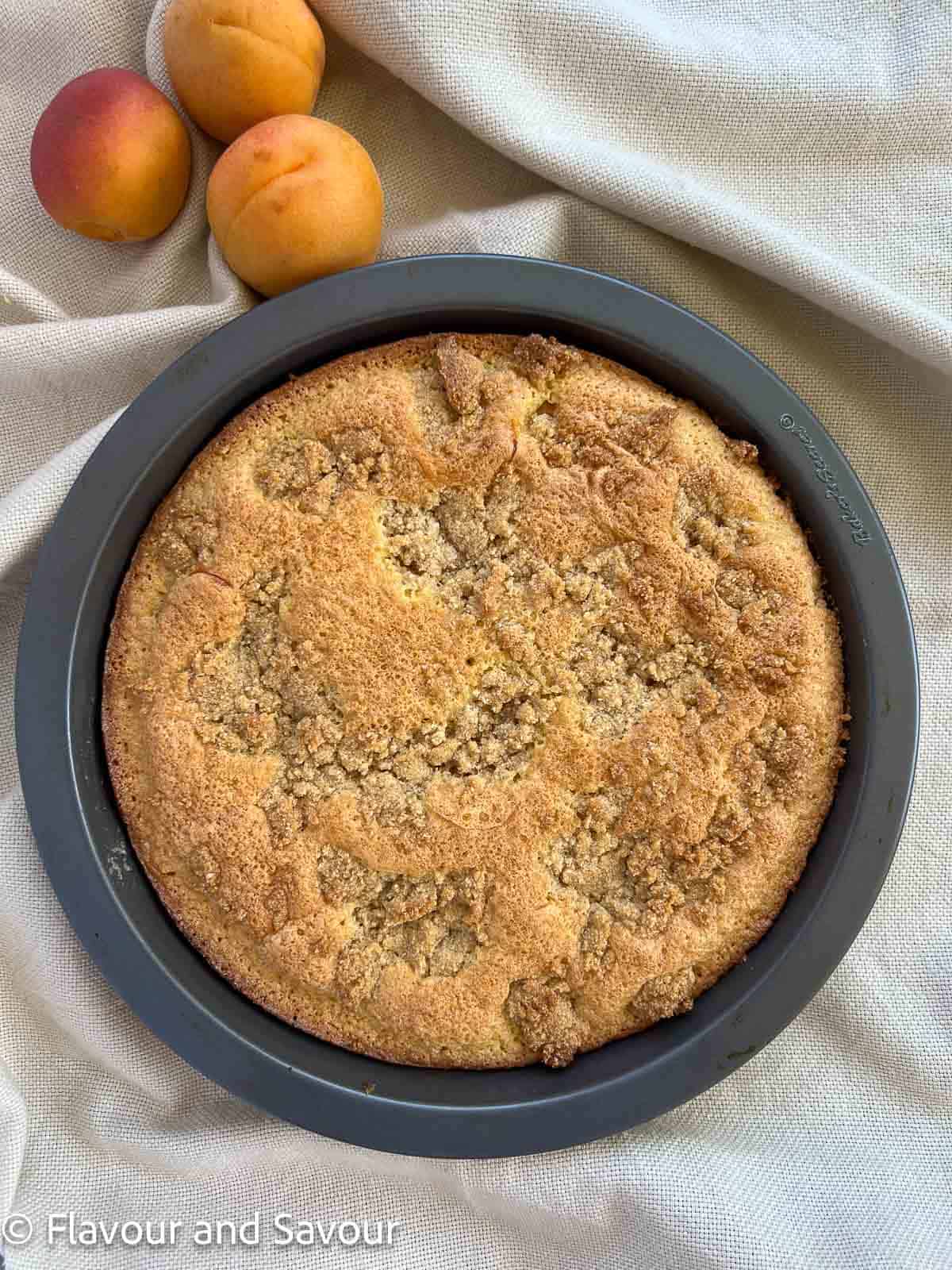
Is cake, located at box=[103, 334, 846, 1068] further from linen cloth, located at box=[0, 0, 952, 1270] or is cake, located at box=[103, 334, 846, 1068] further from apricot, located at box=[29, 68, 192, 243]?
apricot, located at box=[29, 68, 192, 243]

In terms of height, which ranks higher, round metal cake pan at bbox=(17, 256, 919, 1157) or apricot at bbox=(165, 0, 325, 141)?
apricot at bbox=(165, 0, 325, 141)

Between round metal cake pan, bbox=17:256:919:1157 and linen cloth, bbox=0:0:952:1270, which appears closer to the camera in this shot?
round metal cake pan, bbox=17:256:919:1157

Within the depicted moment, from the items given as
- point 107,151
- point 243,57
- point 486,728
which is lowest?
point 486,728

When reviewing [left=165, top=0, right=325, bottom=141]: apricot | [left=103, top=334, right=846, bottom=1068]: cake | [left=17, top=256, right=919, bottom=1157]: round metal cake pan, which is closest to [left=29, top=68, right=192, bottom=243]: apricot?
[left=165, top=0, right=325, bottom=141]: apricot

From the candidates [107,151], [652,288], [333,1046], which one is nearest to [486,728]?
[333,1046]

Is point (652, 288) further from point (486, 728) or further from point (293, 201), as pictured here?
point (486, 728)

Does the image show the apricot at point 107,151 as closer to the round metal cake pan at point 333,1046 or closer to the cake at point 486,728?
the round metal cake pan at point 333,1046
